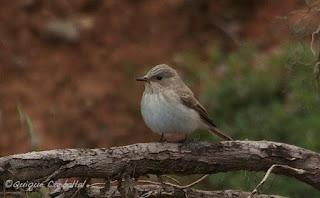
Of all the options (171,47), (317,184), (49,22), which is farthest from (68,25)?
(317,184)

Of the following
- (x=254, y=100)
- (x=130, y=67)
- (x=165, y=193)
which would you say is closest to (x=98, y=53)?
(x=130, y=67)

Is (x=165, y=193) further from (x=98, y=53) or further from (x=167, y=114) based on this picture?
(x=98, y=53)

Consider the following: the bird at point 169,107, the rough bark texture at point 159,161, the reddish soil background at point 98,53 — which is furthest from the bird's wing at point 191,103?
the reddish soil background at point 98,53

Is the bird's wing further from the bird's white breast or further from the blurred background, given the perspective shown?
the blurred background

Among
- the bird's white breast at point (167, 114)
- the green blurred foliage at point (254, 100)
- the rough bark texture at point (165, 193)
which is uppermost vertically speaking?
the green blurred foliage at point (254, 100)

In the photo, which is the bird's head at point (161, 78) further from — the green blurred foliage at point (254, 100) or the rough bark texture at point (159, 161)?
the green blurred foliage at point (254, 100)

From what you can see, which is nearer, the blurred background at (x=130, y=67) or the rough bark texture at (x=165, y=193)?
the rough bark texture at (x=165, y=193)
